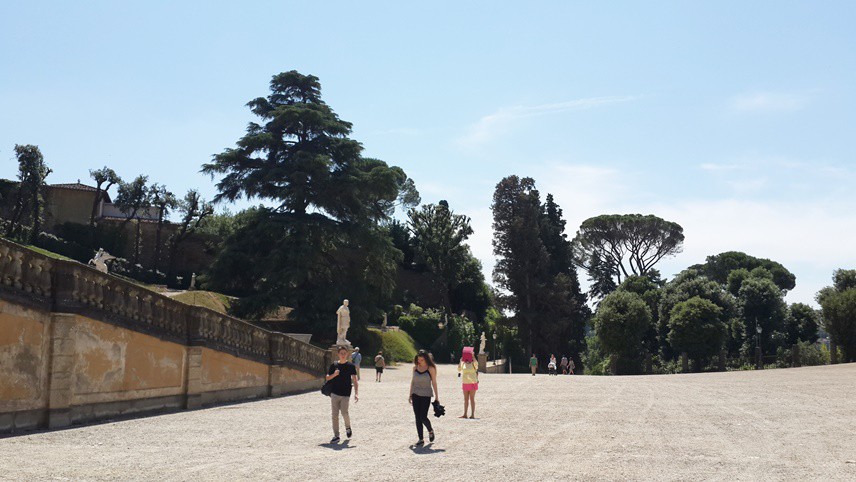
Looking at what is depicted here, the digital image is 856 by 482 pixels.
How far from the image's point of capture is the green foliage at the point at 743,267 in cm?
9006

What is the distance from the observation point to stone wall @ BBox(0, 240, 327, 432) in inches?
474

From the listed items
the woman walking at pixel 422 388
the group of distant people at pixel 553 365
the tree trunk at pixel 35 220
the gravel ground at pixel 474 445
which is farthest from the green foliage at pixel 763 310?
the tree trunk at pixel 35 220

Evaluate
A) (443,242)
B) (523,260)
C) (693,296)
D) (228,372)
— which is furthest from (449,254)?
(228,372)

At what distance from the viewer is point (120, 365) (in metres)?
14.5

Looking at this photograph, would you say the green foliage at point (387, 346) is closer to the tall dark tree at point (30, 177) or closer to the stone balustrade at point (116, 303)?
the stone balustrade at point (116, 303)

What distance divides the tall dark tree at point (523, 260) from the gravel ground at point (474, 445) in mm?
47790

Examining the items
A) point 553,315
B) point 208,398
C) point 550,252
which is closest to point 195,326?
point 208,398

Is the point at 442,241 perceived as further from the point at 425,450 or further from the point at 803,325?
the point at 425,450

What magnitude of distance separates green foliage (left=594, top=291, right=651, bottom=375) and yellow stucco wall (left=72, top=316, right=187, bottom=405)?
142 feet

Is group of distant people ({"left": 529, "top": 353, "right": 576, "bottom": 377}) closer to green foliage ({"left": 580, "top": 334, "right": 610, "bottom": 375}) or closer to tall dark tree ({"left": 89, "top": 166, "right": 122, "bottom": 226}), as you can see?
green foliage ({"left": 580, "top": 334, "right": 610, "bottom": 375})

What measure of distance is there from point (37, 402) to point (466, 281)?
6117cm

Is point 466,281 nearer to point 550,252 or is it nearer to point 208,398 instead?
point 550,252

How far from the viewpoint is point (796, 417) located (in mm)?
14898

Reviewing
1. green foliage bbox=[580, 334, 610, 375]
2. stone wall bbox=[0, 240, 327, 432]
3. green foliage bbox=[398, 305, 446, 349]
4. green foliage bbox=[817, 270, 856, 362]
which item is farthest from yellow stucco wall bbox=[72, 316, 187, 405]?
green foliage bbox=[580, 334, 610, 375]
